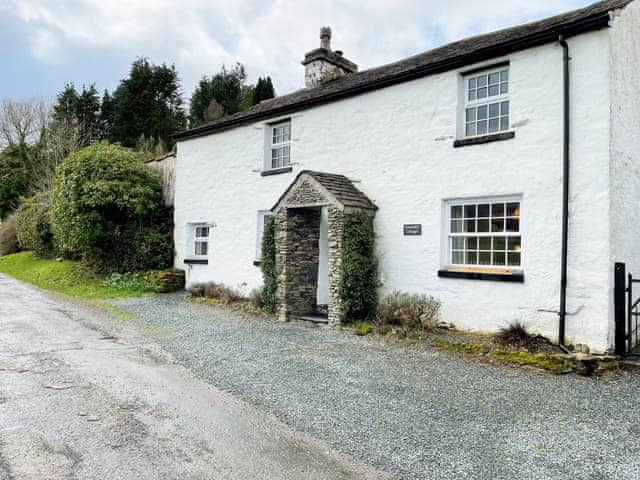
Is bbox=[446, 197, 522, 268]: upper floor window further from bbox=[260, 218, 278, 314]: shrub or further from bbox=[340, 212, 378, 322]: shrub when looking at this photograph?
bbox=[260, 218, 278, 314]: shrub

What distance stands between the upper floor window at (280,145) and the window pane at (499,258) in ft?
22.3

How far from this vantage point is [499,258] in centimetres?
922

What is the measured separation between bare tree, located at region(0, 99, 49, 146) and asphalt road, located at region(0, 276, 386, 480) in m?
35.4

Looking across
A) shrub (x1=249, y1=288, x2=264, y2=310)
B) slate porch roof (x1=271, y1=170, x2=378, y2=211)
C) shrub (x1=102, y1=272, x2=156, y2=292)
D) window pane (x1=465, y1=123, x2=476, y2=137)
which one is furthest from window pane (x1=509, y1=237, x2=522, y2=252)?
shrub (x1=102, y1=272, x2=156, y2=292)

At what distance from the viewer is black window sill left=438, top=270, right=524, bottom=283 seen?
8633 millimetres

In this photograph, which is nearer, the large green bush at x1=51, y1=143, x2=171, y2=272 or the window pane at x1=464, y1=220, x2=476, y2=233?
the window pane at x1=464, y1=220, x2=476, y2=233

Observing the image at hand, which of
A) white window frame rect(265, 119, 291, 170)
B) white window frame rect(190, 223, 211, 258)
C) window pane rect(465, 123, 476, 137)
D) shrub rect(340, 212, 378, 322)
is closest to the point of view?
window pane rect(465, 123, 476, 137)

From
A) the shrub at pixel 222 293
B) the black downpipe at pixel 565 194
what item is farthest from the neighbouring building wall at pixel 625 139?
the shrub at pixel 222 293

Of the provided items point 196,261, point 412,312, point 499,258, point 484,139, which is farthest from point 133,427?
point 196,261

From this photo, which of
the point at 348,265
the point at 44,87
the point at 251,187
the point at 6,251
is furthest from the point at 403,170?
the point at 44,87

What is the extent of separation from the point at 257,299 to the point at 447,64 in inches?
300

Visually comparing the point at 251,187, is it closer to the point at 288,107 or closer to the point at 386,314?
the point at 288,107

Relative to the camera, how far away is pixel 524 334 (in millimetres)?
8211

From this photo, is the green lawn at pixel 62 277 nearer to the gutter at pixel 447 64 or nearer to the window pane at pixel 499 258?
the gutter at pixel 447 64
